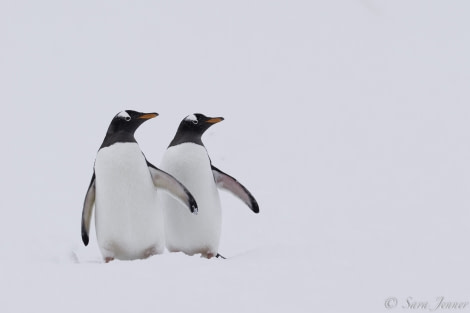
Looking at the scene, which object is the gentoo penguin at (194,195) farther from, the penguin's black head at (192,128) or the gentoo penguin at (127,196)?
the gentoo penguin at (127,196)

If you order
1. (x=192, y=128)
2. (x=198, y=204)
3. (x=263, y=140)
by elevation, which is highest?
(x=192, y=128)

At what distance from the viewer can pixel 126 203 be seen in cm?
304

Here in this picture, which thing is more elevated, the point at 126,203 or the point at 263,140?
the point at 126,203

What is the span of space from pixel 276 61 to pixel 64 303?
10.6 meters

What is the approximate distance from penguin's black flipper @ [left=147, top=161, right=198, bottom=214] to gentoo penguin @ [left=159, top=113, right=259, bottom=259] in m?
0.21

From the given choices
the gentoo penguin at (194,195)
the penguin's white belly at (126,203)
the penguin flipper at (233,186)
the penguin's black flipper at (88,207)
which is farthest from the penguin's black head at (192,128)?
the penguin's black flipper at (88,207)

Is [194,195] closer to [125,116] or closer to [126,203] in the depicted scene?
[126,203]

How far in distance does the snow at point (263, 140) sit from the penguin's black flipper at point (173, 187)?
0.99ft

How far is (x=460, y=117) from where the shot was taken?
396 inches

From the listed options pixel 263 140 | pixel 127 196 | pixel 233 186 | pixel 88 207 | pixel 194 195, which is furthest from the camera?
pixel 263 140

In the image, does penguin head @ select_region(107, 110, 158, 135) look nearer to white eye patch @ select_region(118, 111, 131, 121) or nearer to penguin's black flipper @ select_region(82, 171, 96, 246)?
white eye patch @ select_region(118, 111, 131, 121)

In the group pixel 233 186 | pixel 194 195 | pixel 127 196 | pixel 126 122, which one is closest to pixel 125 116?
pixel 126 122

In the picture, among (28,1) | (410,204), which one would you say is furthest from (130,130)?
(28,1)

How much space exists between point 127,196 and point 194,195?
16.1 inches
